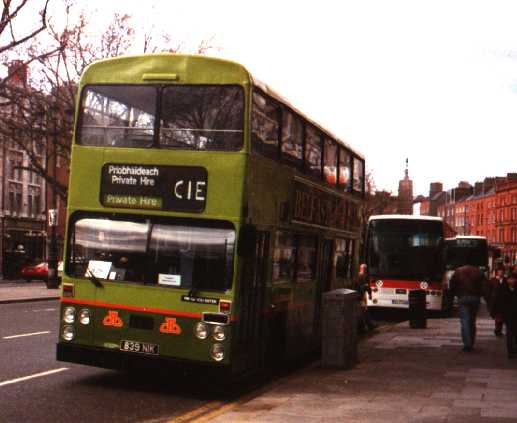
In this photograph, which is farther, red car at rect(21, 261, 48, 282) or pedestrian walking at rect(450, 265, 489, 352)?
red car at rect(21, 261, 48, 282)

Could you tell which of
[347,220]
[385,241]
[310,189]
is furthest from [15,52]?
[310,189]

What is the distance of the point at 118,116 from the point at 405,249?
58.0ft

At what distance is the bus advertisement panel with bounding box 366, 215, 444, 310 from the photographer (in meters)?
27.0

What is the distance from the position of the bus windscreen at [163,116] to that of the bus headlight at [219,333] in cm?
212

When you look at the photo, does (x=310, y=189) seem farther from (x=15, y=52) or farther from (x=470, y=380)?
(x=15, y=52)

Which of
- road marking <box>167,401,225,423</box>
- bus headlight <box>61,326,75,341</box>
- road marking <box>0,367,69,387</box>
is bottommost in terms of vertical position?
road marking <box>167,401,225,423</box>

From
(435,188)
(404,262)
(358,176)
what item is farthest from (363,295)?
(435,188)

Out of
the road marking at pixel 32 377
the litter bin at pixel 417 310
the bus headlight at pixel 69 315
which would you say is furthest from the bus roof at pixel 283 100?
the litter bin at pixel 417 310

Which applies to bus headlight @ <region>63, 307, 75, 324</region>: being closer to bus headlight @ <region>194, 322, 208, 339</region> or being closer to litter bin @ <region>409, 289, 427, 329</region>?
bus headlight @ <region>194, 322, 208, 339</region>

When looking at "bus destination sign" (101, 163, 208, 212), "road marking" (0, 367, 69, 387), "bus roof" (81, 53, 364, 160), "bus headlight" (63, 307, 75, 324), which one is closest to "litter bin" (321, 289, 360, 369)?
"bus roof" (81, 53, 364, 160)

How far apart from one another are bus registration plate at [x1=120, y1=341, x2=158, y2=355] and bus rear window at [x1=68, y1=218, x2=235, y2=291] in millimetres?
747

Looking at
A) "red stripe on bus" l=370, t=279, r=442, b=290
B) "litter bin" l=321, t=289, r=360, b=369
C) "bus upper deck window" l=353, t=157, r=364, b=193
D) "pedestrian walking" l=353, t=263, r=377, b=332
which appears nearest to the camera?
"litter bin" l=321, t=289, r=360, b=369

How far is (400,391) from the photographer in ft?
35.6

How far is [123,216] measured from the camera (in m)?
10.6
